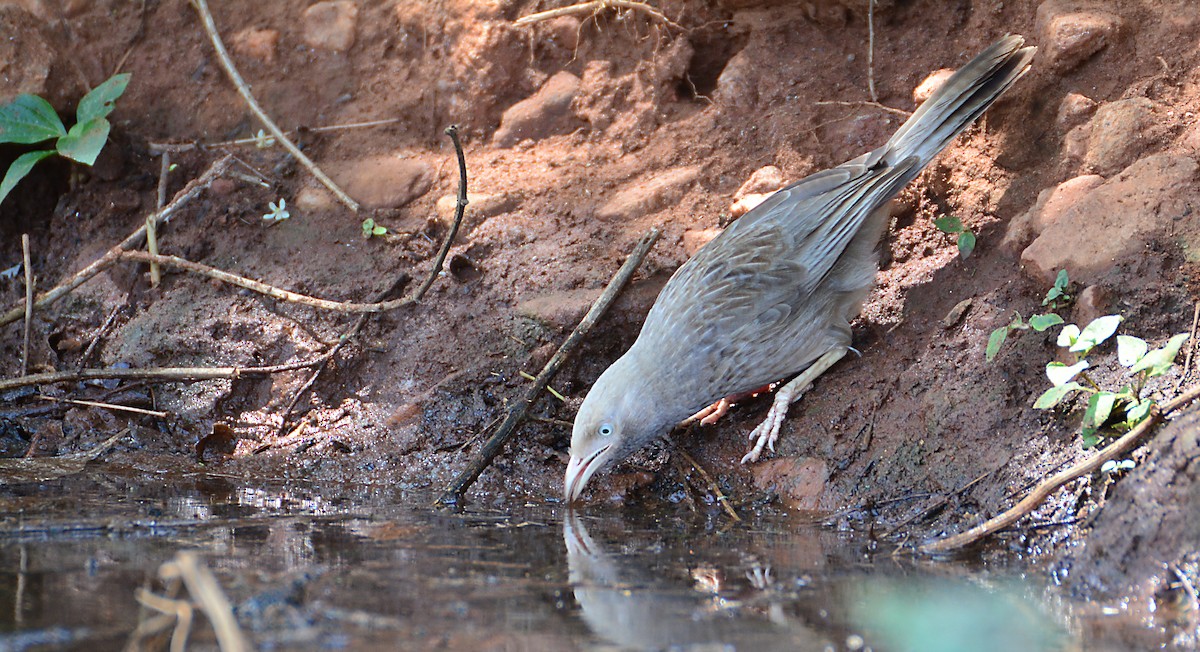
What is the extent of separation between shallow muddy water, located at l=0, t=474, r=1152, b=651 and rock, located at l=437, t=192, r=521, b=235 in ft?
6.53

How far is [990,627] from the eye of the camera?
2.88 m

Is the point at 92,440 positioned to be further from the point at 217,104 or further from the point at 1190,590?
the point at 1190,590

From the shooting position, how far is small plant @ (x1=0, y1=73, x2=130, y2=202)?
6.09 meters

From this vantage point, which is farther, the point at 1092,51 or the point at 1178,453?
the point at 1092,51

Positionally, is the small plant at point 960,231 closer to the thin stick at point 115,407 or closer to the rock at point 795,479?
the rock at point 795,479

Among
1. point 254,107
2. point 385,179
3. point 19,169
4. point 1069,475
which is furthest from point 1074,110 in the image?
point 19,169

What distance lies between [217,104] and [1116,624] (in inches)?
231

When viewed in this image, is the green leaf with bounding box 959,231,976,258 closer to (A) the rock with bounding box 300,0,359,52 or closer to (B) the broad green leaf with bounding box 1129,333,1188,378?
(B) the broad green leaf with bounding box 1129,333,1188,378

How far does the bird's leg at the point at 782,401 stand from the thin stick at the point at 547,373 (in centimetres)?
90

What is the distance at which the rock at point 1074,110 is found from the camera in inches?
199

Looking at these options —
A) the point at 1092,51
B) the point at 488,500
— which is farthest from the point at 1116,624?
the point at 1092,51

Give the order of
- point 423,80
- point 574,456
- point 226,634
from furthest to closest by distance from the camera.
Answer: point 423,80, point 574,456, point 226,634

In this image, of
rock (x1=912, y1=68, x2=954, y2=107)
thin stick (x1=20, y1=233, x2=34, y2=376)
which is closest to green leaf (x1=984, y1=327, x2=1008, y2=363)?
rock (x1=912, y1=68, x2=954, y2=107)

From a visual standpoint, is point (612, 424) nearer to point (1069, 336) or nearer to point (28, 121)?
point (1069, 336)
